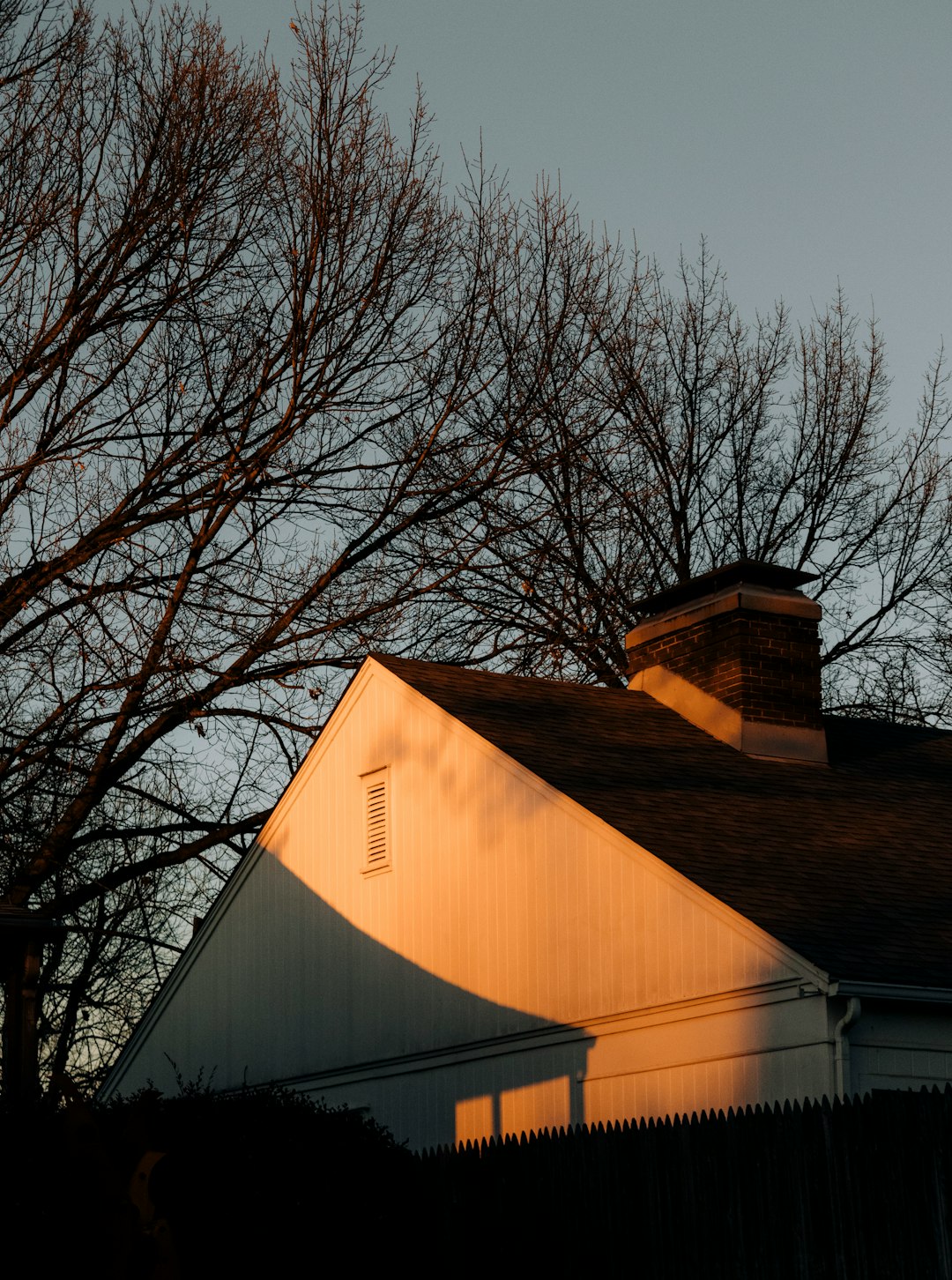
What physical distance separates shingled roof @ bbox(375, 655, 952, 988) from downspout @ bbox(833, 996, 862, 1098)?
199 millimetres

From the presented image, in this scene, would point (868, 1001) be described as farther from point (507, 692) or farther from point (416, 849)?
point (507, 692)

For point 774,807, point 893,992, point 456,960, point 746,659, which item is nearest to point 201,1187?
point 456,960

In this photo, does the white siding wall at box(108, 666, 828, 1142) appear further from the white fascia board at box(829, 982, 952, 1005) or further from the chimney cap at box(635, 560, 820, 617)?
the chimney cap at box(635, 560, 820, 617)

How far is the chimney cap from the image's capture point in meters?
18.1

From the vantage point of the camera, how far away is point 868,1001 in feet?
39.3

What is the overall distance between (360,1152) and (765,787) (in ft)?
17.6

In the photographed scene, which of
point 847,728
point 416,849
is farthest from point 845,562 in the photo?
point 416,849

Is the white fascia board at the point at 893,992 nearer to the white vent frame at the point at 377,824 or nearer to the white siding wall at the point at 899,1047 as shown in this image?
the white siding wall at the point at 899,1047

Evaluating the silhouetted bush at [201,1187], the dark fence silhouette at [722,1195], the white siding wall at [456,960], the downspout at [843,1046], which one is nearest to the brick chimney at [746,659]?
the white siding wall at [456,960]

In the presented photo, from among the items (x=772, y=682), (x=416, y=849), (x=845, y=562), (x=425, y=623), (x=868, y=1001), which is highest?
(x=845, y=562)

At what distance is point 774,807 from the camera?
15.6 metres

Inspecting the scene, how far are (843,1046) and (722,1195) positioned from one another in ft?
6.01

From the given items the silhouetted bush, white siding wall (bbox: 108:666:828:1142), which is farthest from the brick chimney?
the silhouetted bush

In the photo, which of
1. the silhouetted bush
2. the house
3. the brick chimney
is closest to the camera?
the silhouetted bush
